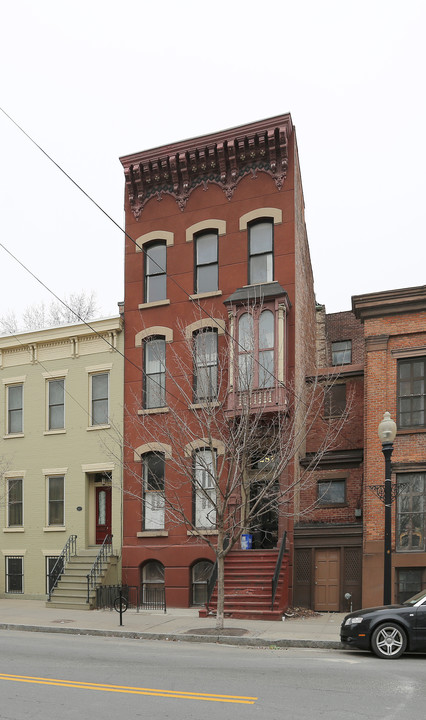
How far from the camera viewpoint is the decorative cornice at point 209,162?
2306 cm

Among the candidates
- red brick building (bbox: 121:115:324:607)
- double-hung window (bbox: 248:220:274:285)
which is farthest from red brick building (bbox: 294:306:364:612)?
double-hung window (bbox: 248:220:274:285)

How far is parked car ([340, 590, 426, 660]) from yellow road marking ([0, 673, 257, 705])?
434cm

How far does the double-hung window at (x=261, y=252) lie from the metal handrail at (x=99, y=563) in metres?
9.12

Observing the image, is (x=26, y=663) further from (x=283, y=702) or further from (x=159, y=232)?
(x=159, y=232)

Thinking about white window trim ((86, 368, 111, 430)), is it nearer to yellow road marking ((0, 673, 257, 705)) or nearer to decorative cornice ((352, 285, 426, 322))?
decorative cornice ((352, 285, 426, 322))

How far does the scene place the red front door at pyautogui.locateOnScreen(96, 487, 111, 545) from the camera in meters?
24.8

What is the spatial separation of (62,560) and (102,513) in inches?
75.3

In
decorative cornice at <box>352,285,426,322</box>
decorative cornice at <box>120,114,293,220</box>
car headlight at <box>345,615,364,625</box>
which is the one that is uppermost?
decorative cornice at <box>120,114,293,220</box>

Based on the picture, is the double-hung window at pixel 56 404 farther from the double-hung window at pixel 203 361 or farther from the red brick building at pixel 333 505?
the red brick building at pixel 333 505

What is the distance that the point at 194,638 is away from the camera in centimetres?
1602

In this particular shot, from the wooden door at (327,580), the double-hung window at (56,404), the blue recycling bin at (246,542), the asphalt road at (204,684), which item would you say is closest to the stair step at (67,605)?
the blue recycling bin at (246,542)

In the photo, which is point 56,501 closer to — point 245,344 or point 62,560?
point 62,560

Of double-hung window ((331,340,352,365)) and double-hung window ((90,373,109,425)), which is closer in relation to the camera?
double-hung window ((90,373,109,425))

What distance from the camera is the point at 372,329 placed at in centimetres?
2106
